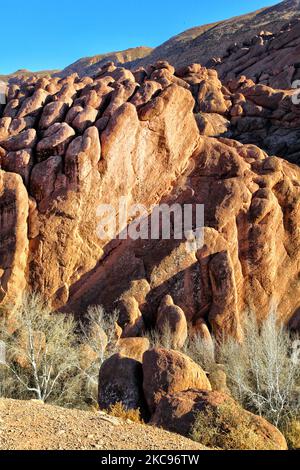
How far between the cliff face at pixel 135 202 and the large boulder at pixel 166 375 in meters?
12.1

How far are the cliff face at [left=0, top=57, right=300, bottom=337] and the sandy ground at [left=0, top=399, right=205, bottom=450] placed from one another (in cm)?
1697

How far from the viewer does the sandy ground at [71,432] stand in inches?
436

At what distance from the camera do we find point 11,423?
39.1 feet

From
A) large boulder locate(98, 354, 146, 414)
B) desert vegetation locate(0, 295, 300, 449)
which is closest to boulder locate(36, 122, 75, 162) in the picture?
desert vegetation locate(0, 295, 300, 449)

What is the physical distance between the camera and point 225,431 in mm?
13711

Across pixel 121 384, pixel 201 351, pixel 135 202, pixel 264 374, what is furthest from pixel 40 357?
pixel 135 202

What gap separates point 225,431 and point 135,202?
2299cm

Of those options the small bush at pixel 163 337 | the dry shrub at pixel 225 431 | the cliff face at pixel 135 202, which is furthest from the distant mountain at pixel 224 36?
the dry shrub at pixel 225 431

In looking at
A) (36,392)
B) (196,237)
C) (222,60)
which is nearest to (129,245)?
(196,237)

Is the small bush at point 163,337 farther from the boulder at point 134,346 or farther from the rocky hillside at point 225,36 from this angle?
the rocky hillside at point 225,36

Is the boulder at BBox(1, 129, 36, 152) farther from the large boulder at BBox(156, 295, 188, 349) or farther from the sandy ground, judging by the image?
the sandy ground

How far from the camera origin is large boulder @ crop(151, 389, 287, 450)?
1338cm
